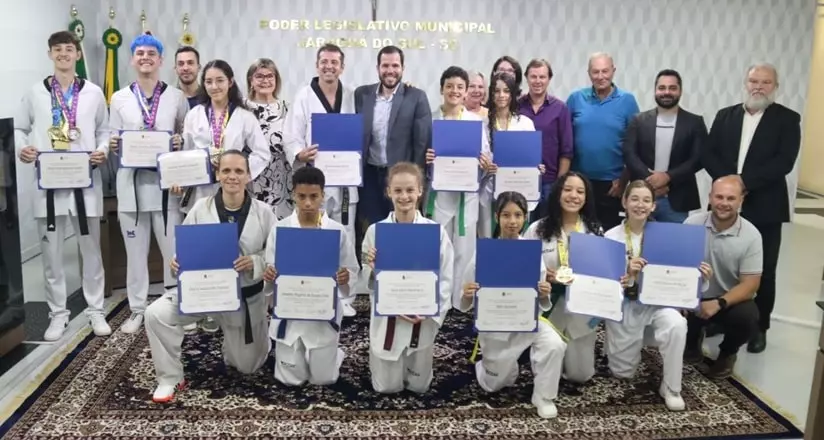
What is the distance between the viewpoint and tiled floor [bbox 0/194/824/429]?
11.0 ft

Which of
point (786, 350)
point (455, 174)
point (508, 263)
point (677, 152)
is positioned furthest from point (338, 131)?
point (786, 350)

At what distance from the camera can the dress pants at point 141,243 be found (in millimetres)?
3977

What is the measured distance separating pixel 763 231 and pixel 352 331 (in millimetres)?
2340

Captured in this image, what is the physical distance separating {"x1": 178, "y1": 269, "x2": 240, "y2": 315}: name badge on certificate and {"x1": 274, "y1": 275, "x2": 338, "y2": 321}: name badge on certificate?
0.64 ft

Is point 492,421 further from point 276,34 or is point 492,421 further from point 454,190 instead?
point 276,34

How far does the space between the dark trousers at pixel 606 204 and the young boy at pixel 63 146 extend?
289 cm

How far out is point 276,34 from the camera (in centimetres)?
668

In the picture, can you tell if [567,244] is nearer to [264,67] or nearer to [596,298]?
[596,298]

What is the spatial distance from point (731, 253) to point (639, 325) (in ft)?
2.09


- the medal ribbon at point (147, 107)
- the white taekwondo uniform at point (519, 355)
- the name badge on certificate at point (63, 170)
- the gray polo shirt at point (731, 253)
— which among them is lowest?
the white taekwondo uniform at point (519, 355)

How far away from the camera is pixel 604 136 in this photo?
435cm

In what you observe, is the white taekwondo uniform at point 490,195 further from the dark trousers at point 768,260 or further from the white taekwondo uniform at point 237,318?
the white taekwondo uniform at point 237,318

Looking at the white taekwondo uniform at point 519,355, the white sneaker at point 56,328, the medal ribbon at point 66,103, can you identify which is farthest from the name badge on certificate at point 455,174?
the white sneaker at point 56,328

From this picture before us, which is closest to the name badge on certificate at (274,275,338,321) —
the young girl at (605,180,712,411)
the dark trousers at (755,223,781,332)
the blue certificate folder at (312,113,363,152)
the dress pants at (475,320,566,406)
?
the dress pants at (475,320,566,406)
